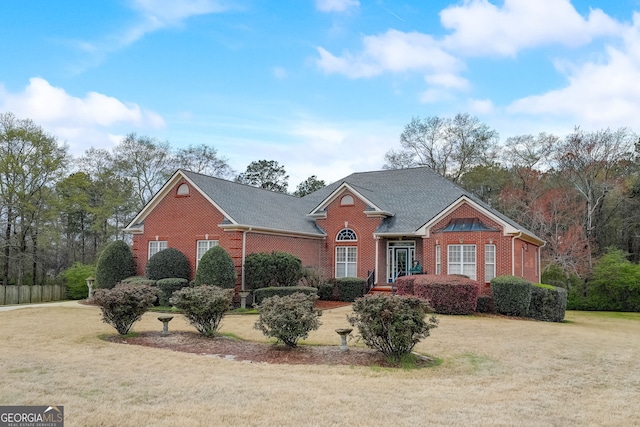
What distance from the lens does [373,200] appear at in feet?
88.2

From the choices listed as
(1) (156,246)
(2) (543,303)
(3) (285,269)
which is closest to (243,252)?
(3) (285,269)

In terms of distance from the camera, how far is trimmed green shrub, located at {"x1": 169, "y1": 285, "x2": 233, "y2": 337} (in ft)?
42.5

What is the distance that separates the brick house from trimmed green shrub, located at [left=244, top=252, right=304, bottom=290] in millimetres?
436

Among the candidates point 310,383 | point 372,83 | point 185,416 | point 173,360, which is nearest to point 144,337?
point 173,360

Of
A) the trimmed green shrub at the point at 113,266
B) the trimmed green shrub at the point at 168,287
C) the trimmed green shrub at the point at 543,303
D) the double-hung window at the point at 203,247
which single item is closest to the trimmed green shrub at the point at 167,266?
the double-hung window at the point at 203,247

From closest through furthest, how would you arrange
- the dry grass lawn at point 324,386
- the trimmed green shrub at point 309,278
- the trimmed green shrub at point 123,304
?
the dry grass lawn at point 324,386, the trimmed green shrub at point 123,304, the trimmed green shrub at point 309,278

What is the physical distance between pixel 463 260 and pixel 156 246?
14865 millimetres

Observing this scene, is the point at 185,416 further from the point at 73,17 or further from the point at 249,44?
the point at 249,44

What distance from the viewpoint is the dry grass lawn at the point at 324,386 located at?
624 centimetres

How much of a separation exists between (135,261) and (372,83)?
48.4 feet

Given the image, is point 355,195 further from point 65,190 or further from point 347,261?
point 65,190

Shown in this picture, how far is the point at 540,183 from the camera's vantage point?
38406 mm

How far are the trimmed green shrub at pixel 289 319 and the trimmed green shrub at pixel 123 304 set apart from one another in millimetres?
3458

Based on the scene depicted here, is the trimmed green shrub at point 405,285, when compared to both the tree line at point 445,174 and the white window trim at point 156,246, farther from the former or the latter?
the tree line at point 445,174
